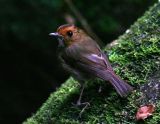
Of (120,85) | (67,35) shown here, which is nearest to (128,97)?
(120,85)

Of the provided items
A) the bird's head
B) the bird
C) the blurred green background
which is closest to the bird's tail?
the bird

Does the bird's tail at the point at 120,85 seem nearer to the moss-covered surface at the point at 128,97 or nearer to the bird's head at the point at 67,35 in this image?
the moss-covered surface at the point at 128,97

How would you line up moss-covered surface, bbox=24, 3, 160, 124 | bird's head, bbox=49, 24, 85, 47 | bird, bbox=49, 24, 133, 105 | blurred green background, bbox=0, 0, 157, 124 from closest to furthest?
moss-covered surface, bbox=24, 3, 160, 124 → bird, bbox=49, 24, 133, 105 → bird's head, bbox=49, 24, 85, 47 → blurred green background, bbox=0, 0, 157, 124

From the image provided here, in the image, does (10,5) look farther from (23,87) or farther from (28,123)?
(28,123)

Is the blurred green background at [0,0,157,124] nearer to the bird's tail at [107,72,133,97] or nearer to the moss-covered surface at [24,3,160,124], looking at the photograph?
the moss-covered surface at [24,3,160,124]

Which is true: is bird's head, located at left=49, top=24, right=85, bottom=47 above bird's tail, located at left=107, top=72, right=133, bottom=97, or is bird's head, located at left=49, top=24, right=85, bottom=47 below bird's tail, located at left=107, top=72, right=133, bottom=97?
above
